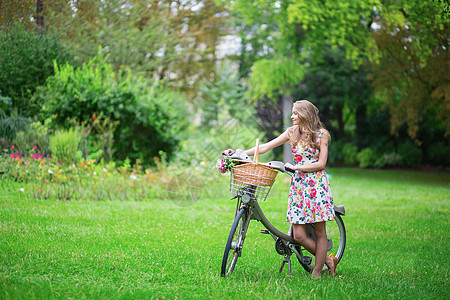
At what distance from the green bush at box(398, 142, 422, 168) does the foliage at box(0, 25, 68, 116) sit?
1622 centimetres

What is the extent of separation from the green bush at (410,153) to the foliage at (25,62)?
1622 centimetres

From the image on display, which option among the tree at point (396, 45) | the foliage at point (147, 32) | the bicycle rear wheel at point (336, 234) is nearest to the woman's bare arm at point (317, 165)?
the bicycle rear wheel at point (336, 234)

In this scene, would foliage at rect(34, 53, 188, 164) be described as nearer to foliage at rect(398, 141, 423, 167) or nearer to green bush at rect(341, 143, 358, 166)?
green bush at rect(341, 143, 358, 166)

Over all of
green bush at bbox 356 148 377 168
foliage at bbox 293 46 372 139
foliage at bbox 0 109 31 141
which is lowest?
green bush at bbox 356 148 377 168

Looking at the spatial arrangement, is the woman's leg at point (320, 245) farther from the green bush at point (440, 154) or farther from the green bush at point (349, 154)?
the green bush at point (349, 154)

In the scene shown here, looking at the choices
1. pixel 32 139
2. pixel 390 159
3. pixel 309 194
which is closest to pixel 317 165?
pixel 309 194

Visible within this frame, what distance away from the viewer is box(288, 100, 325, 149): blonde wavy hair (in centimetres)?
434

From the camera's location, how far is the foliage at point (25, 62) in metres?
9.12

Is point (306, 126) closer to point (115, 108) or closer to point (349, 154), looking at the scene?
point (115, 108)

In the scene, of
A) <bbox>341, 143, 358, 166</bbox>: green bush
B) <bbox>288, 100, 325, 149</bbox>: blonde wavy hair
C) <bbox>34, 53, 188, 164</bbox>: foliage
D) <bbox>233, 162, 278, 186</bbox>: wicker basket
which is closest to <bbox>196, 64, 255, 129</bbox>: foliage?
<bbox>341, 143, 358, 166</bbox>: green bush

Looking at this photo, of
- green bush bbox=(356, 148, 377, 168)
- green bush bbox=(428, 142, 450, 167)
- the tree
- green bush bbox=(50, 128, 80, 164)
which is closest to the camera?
green bush bbox=(50, 128, 80, 164)

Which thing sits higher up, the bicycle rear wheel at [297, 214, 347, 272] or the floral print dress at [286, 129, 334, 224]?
the floral print dress at [286, 129, 334, 224]

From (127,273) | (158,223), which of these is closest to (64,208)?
(158,223)

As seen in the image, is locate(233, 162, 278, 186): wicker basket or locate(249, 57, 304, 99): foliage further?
locate(249, 57, 304, 99): foliage
